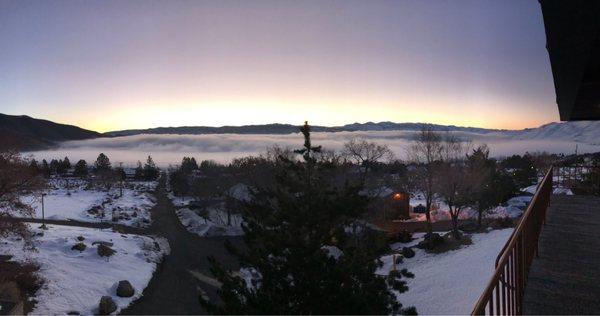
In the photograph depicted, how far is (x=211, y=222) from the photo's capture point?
49.0 metres

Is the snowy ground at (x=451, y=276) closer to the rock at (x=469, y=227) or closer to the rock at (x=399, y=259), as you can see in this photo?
the rock at (x=399, y=259)

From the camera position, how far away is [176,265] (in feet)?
102

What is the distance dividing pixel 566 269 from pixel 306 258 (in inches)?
187

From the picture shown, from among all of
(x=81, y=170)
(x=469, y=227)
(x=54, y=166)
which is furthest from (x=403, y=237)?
(x=54, y=166)

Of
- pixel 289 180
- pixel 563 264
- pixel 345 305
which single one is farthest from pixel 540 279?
pixel 289 180

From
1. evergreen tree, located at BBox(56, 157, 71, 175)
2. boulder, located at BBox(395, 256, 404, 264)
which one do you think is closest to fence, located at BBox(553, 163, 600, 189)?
boulder, located at BBox(395, 256, 404, 264)

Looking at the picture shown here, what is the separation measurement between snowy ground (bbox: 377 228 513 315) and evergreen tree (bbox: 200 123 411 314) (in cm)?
785

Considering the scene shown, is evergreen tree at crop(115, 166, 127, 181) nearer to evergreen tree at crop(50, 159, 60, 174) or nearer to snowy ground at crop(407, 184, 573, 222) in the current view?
evergreen tree at crop(50, 159, 60, 174)

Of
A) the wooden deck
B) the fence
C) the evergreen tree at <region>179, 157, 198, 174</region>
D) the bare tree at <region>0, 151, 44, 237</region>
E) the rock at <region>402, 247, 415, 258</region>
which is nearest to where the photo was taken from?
the wooden deck

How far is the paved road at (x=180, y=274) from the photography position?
73.9 ft

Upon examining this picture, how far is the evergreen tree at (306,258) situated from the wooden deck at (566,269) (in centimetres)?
365

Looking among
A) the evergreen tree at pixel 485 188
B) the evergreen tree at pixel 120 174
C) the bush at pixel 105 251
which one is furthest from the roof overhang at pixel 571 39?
the evergreen tree at pixel 120 174

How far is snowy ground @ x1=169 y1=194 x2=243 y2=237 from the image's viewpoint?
4344 cm

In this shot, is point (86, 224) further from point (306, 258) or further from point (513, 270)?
point (513, 270)
